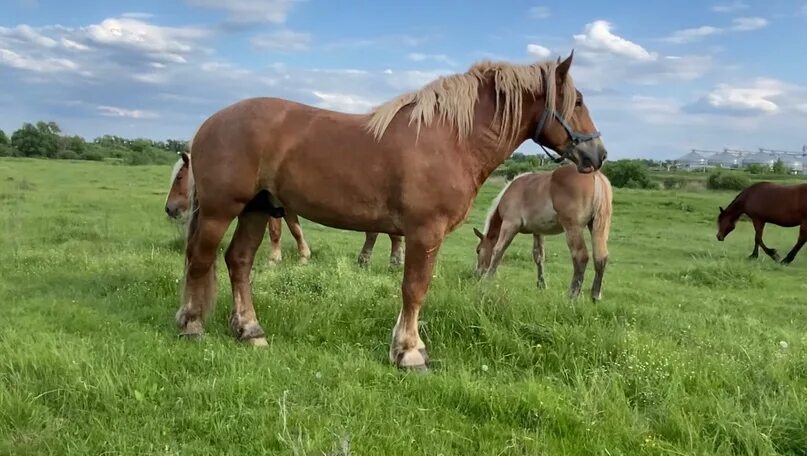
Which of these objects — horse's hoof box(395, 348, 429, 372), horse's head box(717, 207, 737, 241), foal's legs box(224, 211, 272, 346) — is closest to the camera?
horse's hoof box(395, 348, 429, 372)

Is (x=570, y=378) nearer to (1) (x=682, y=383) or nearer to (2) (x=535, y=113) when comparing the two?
(1) (x=682, y=383)

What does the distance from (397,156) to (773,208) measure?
49.5 feet

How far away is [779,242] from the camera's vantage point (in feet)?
61.8

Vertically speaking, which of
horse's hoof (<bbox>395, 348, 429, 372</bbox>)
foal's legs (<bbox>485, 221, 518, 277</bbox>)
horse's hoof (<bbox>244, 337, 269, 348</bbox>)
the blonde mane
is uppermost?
the blonde mane

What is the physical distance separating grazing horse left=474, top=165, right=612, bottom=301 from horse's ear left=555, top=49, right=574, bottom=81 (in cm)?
312

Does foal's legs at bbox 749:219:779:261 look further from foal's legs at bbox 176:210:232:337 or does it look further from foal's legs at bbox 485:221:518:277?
foal's legs at bbox 176:210:232:337

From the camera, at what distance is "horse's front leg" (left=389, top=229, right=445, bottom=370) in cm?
450

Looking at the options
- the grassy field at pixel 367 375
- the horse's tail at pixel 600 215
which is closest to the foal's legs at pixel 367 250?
the grassy field at pixel 367 375

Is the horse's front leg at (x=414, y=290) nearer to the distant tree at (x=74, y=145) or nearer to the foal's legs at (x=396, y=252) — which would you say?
the foal's legs at (x=396, y=252)

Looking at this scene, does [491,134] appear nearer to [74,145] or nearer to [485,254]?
[485,254]

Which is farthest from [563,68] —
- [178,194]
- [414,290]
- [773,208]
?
[773,208]

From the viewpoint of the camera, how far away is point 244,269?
5.20m

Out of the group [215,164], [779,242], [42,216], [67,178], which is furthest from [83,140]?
[215,164]

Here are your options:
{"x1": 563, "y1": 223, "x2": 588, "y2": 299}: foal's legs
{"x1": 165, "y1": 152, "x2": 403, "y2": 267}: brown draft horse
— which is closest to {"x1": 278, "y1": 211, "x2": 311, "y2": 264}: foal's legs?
{"x1": 165, "y1": 152, "x2": 403, "y2": 267}: brown draft horse
